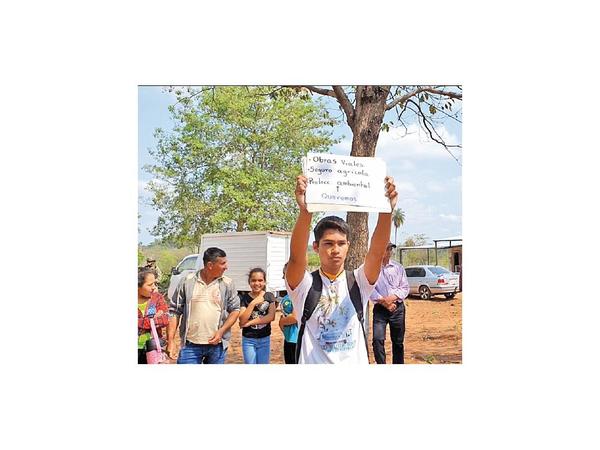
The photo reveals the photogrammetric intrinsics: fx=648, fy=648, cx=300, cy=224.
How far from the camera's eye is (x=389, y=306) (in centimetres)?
584

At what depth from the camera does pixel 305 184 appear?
15.2ft

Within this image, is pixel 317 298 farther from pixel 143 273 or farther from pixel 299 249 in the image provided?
pixel 143 273

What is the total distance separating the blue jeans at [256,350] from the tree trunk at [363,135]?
1.12m

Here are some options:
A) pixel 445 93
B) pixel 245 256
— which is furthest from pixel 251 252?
pixel 445 93

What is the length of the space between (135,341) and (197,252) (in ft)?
3.12

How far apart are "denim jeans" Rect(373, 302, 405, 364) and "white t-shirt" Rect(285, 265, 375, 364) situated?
143 centimetres

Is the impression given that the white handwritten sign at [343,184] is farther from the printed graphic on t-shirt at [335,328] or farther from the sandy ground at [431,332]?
the sandy ground at [431,332]

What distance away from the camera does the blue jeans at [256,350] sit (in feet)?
18.0

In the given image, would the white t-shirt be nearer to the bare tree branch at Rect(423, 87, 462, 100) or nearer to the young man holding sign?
the young man holding sign

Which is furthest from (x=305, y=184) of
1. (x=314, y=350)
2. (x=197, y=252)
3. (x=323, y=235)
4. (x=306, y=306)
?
(x=197, y=252)

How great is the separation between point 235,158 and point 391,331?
2.18m

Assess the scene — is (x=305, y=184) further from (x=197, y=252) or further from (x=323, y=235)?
(x=197, y=252)

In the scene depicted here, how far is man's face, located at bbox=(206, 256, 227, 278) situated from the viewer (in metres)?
5.55

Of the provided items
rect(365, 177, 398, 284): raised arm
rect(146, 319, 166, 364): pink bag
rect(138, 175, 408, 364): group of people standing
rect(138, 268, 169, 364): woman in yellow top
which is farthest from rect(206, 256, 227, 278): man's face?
rect(365, 177, 398, 284): raised arm
